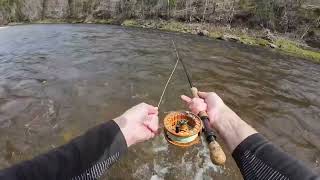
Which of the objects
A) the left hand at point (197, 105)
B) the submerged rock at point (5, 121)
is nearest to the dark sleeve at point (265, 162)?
the left hand at point (197, 105)

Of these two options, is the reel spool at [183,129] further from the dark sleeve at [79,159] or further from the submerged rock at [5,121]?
the submerged rock at [5,121]

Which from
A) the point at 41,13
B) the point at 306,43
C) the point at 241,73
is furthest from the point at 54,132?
the point at 41,13

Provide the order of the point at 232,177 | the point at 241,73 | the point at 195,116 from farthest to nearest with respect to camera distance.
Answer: the point at 241,73 → the point at 232,177 → the point at 195,116

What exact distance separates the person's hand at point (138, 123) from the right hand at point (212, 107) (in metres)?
0.89

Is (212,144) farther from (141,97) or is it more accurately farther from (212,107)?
(141,97)

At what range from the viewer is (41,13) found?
3034 inches

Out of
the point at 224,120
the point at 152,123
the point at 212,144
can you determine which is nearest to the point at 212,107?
the point at 224,120

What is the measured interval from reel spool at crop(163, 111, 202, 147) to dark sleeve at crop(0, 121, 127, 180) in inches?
52.8

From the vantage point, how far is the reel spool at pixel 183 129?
4.10 m

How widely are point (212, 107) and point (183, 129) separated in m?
0.57

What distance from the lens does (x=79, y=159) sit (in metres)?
2.52

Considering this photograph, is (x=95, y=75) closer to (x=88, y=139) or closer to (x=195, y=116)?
(x=195, y=116)

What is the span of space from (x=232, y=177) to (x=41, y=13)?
81.7 metres

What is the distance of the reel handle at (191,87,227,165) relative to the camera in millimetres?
3434
